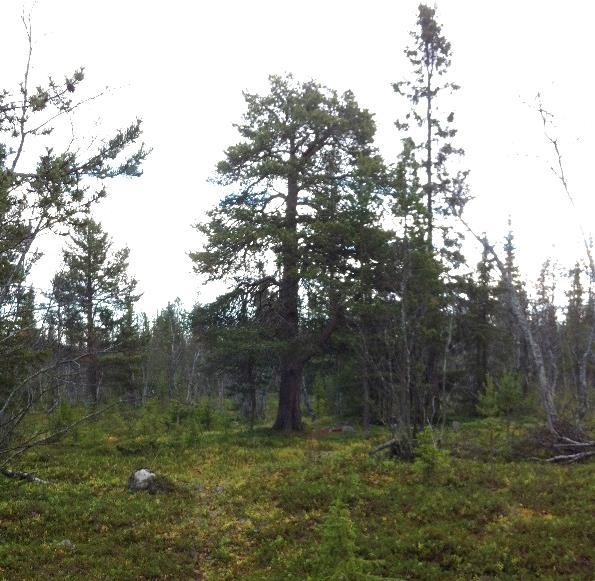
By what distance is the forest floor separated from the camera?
7867 mm

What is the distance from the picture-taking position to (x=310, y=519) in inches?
404

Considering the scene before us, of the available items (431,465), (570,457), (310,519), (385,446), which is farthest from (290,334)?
(310,519)

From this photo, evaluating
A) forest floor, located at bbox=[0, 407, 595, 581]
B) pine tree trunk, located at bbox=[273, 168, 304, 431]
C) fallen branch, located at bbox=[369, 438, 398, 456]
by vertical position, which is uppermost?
pine tree trunk, located at bbox=[273, 168, 304, 431]

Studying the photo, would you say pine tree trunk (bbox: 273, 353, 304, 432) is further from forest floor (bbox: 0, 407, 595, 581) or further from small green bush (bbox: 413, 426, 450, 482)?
small green bush (bbox: 413, 426, 450, 482)

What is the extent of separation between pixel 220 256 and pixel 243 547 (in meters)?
14.3

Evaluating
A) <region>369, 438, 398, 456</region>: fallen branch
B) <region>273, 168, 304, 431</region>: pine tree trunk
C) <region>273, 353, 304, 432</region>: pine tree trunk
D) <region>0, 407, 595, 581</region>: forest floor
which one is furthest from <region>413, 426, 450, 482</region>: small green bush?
<region>273, 353, 304, 432</region>: pine tree trunk

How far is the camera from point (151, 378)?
49656 mm

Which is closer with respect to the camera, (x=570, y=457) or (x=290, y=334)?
(x=570, y=457)

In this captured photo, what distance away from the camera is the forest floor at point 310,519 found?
7.87 metres

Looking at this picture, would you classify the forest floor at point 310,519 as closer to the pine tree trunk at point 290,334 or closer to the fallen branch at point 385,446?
the fallen branch at point 385,446

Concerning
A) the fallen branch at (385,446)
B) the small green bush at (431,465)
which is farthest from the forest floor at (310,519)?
the fallen branch at (385,446)

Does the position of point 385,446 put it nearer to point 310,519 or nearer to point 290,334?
point 310,519

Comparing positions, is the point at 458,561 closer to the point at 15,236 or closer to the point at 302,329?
the point at 15,236

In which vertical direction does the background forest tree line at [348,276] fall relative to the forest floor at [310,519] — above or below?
above
